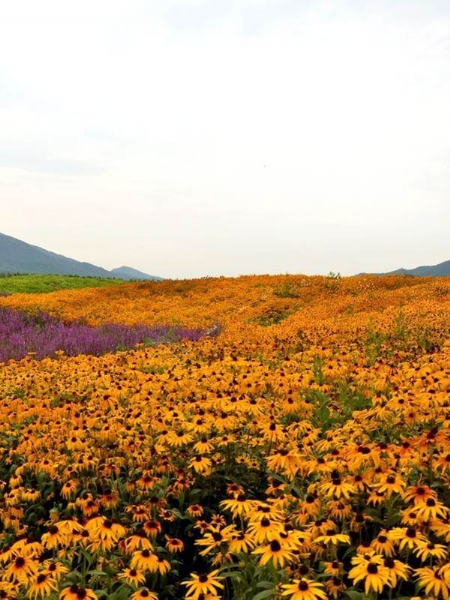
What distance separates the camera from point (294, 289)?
2397cm

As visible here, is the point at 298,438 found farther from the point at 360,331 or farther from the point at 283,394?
the point at 360,331

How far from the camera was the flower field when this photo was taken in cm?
321

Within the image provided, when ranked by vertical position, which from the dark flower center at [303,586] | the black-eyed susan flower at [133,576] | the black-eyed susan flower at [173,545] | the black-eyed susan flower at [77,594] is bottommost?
the black-eyed susan flower at [173,545]

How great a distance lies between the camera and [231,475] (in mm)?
5207

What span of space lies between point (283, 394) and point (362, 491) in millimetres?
2998

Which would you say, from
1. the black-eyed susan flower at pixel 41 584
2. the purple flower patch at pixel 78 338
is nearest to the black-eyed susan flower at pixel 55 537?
the black-eyed susan flower at pixel 41 584

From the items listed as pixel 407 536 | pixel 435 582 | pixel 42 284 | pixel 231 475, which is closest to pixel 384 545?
pixel 407 536

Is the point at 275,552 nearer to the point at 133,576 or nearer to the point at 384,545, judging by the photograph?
the point at 384,545

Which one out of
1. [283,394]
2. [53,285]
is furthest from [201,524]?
[53,285]

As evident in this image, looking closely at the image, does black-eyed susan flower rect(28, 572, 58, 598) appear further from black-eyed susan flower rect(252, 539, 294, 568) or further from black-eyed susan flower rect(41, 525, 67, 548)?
black-eyed susan flower rect(252, 539, 294, 568)

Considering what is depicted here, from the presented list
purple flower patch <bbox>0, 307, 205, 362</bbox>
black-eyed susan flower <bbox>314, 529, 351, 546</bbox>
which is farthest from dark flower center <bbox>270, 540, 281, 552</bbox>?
purple flower patch <bbox>0, 307, 205, 362</bbox>

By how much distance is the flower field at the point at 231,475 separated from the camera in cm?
321

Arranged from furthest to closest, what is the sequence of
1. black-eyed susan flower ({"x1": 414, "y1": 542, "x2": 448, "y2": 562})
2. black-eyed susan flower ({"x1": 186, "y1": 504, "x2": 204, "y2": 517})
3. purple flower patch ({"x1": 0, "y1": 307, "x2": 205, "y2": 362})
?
purple flower patch ({"x1": 0, "y1": 307, "x2": 205, "y2": 362}), black-eyed susan flower ({"x1": 186, "y1": 504, "x2": 204, "y2": 517}), black-eyed susan flower ({"x1": 414, "y1": 542, "x2": 448, "y2": 562})

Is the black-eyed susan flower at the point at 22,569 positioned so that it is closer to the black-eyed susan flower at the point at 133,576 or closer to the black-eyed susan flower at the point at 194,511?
the black-eyed susan flower at the point at 133,576
